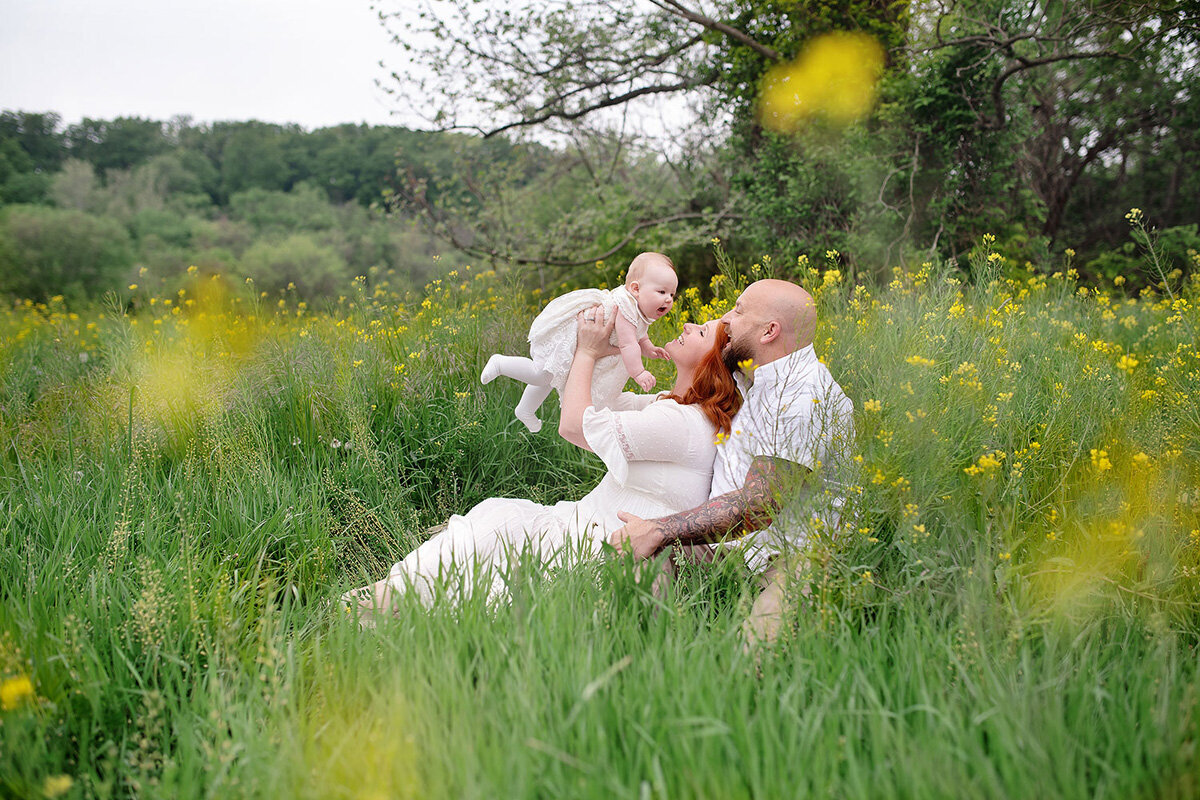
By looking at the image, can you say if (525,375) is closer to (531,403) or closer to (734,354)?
(531,403)

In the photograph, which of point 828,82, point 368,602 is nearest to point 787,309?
point 368,602

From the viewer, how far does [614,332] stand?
2.73m

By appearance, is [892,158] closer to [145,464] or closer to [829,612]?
[829,612]

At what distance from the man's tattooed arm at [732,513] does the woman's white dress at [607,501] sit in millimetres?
202

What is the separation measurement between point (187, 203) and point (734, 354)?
37.3 meters

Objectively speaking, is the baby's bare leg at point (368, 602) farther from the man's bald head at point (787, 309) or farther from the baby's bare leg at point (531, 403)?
the man's bald head at point (787, 309)

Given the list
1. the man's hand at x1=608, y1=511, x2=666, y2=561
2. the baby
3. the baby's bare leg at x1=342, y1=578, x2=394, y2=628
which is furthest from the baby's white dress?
the baby's bare leg at x1=342, y1=578, x2=394, y2=628

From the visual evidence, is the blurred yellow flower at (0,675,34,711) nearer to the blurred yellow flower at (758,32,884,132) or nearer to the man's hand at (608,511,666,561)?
the man's hand at (608,511,666,561)

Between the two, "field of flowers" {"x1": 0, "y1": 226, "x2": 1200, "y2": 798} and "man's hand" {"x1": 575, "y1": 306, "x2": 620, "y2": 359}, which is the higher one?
"man's hand" {"x1": 575, "y1": 306, "x2": 620, "y2": 359}

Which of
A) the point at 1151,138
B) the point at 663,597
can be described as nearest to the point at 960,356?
the point at 663,597

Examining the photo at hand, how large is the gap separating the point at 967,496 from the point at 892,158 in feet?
17.3

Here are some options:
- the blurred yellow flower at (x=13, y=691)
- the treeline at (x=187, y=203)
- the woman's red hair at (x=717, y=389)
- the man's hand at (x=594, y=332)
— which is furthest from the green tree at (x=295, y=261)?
the blurred yellow flower at (x=13, y=691)

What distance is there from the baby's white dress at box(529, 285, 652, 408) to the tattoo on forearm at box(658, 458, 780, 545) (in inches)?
28.4

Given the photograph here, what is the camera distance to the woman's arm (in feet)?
8.54
